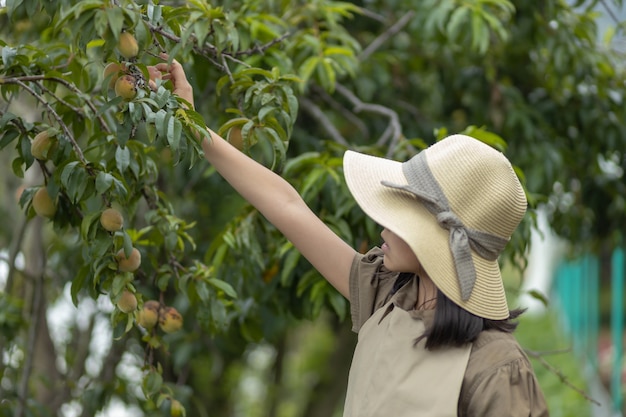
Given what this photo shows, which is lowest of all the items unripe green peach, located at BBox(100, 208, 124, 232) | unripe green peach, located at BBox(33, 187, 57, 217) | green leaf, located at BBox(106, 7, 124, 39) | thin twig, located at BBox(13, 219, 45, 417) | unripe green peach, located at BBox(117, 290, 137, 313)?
thin twig, located at BBox(13, 219, 45, 417)

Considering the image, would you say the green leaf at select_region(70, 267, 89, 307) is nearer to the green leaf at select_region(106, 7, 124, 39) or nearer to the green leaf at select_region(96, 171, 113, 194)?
the green leaf at select_region(96, 171, 113, 194)

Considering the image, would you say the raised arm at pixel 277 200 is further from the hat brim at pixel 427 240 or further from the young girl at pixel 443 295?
the hat brim at pixel 427 240

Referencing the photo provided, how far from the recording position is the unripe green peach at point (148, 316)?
2.19m

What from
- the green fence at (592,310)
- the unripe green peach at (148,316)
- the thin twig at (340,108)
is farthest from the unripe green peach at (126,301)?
the green fence at (592,310)

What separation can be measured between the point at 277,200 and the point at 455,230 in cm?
41

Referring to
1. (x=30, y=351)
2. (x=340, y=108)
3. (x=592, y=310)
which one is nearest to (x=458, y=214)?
(x=340, y=108)

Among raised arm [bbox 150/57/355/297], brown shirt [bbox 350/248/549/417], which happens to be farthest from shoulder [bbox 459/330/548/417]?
raised arm [bbox 150/57/355/297]

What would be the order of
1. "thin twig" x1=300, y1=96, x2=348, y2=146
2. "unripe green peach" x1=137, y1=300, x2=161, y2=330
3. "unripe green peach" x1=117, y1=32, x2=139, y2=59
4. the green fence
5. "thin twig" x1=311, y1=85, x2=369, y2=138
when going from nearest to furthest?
1. "unripe green peach" x1=117, y1=32, x2=139, y2=59
2. "unripe green peach" x1=137, y1=300, x2=161, y2=330
3. "thin twig" x1=300, y1=96, x2=348, y2=146
4. "thin twig" x1=311, y1=85, x2=369, y2=138
5. the green fence

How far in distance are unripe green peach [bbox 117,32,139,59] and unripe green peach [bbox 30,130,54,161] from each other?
35 cm

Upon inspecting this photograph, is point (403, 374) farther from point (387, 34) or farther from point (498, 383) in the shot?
point (387, 34)

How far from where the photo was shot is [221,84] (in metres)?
2.13

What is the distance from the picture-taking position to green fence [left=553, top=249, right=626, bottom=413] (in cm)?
574

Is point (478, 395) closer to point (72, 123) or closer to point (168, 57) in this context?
point (168, 57)

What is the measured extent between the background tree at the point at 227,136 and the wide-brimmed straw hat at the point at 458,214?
40 cm
